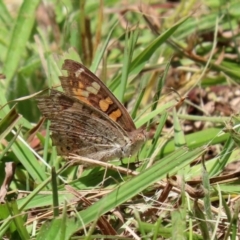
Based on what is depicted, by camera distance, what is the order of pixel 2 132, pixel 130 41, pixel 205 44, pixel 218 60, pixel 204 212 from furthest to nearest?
1. pixel 205 44
2. pixel 218 60
3. pixel 130 41
4. pixel 2 132
5. pixel 204 212

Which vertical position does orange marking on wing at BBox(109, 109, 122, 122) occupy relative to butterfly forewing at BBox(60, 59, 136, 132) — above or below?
below

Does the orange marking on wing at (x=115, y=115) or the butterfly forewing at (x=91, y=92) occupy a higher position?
the butterfly forewing at (x=91, y=92)

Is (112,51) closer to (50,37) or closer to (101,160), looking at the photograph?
(50,37)

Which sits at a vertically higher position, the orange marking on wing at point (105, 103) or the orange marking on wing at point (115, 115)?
the orange marking on wing at point (105, 103)

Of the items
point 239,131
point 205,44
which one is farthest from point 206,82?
point 239,131

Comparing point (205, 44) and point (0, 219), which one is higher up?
point (205, 44)

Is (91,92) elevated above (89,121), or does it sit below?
above
